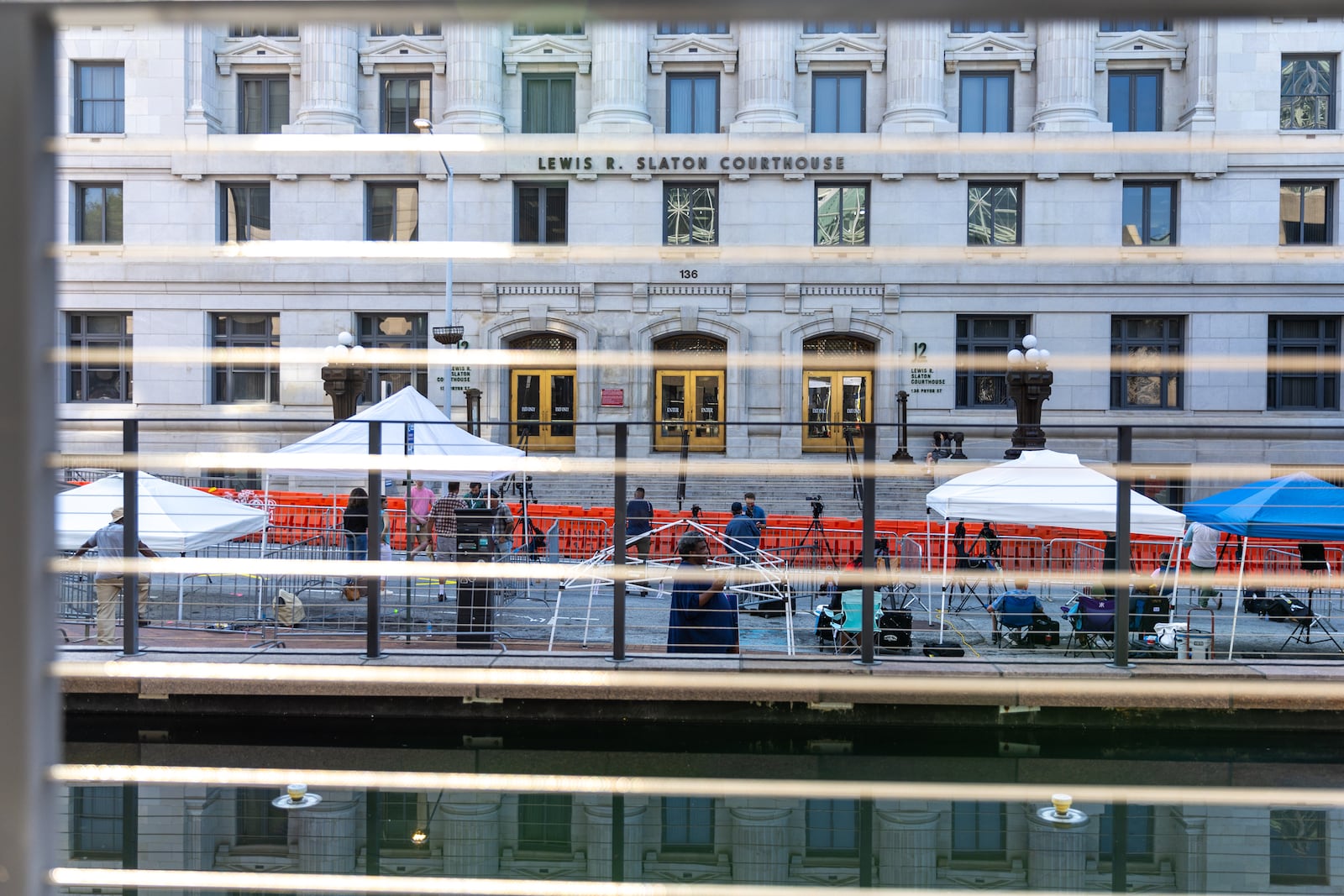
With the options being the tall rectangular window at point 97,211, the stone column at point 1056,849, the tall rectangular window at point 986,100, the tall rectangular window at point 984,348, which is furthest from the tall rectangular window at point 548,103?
the stone column at point 1056,849

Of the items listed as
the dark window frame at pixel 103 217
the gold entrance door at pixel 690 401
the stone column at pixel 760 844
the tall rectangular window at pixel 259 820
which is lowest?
the stone column at pixel 760 844

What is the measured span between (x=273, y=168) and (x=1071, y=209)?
77.4 feet

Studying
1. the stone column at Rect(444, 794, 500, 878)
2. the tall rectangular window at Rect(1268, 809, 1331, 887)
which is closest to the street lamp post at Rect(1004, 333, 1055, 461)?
the tall rectangular window at Rect(1268, 809, 1331, 887)

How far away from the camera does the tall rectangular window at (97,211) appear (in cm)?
2942

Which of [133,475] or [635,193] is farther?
[635,193]

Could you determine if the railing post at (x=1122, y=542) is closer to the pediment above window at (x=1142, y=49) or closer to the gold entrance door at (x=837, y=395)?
the gold entrance door at (x=837, y=395)

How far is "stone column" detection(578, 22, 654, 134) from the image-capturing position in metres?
A: 28.9

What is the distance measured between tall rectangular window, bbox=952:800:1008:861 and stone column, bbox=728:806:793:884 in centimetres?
92

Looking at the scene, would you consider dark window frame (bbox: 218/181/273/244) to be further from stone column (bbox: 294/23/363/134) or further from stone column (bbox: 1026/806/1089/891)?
stone column (bbox: 1026/806/1089/891)

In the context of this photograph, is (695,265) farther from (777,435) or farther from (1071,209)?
(1071,209)

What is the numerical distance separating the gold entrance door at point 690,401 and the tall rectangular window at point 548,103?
8458 mm

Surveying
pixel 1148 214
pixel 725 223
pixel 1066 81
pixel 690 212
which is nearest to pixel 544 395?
pixel 690 212

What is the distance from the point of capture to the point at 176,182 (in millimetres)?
28531

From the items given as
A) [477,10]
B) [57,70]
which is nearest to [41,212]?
[57,70]
